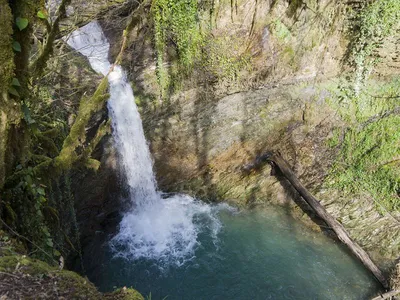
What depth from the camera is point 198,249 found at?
6.79 meters

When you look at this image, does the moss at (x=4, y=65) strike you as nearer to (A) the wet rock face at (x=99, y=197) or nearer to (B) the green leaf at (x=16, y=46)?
(B) the green leaf at (x=16, y=46)

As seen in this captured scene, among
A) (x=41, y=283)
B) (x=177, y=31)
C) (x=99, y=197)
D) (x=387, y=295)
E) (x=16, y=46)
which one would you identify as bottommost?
(x=387, y=295)

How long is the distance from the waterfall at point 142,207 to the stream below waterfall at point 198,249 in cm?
2

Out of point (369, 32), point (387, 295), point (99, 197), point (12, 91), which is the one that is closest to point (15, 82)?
point (12, 91)

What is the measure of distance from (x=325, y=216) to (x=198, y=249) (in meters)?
2.88

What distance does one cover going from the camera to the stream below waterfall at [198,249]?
19.4 ft

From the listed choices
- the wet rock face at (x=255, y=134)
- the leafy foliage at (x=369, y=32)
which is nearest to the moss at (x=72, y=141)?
the wet rock face at (x=255, y=134)

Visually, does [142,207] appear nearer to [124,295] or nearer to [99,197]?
[99,197]

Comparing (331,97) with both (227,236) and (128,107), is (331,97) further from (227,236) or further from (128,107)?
(128,107)

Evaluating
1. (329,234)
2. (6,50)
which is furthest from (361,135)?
(6,50)

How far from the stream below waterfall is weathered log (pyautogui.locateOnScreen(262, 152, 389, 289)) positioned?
19cm

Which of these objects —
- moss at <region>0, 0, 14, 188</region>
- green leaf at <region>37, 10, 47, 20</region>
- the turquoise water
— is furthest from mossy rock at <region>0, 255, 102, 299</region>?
the turquoise water

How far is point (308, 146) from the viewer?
782 cm

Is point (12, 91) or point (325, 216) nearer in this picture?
point (12, 91)
